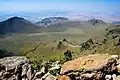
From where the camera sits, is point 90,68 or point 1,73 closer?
point 90,68

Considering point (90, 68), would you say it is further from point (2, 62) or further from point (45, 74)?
point (2, 62)

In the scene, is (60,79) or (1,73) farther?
(1,73)

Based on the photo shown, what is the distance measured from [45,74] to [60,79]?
448 centimetres

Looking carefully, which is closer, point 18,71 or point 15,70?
point 15,70

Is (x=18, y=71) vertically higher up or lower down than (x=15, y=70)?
lower down

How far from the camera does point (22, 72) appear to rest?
1345 inches

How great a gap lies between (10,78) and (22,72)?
1621 millimetres

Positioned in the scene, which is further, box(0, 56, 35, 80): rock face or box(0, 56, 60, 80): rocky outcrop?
box(0, 56, 35, 80): rock face

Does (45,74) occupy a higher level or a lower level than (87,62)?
lower

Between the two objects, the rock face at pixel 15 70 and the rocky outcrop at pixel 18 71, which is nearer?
the rocky outcrop at pixel 18 71

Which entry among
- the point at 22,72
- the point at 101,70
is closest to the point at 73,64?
the point at 101,70

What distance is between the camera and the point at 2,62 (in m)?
34.7

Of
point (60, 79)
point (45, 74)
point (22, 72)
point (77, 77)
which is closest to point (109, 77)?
point (77, 77)

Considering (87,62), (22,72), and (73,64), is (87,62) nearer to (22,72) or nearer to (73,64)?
(73,64)
